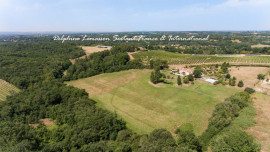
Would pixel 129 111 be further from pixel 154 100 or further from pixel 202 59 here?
pixel 202 59

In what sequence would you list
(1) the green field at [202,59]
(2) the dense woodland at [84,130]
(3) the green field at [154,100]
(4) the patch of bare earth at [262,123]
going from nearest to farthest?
1. (2) the dense woodland at [84,130]
2. (4) the patch of bare earth at [262,123]
3. (3) the green field at [154,100]
4. (1) the green field at [202,59]

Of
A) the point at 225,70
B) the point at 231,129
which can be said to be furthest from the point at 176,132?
the point at 225,70

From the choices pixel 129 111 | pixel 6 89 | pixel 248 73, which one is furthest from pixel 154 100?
pixel 6 89

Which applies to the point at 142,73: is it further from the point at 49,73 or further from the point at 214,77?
the point at 49,73

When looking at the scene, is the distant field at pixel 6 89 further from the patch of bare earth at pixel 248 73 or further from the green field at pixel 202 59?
the patch of bare earth at pixel 248 73

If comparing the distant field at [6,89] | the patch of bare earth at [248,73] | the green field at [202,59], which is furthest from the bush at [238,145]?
the green field at [202,59]

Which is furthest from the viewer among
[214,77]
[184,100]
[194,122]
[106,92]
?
[214,77]

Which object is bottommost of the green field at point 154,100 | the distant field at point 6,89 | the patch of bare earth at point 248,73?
the green field at point 154,100
